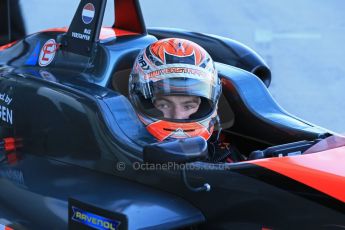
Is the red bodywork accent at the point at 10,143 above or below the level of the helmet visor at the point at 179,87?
below

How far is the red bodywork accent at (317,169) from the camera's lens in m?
1.85

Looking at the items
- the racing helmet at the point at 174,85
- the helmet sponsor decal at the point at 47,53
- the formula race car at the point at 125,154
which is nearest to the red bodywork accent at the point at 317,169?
the formula race car at the point at 125,154

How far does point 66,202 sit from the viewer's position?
7.56 ft

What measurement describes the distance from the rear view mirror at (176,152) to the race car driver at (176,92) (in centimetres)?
46

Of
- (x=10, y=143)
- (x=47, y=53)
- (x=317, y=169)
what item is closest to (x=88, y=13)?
(x=47, y=53)

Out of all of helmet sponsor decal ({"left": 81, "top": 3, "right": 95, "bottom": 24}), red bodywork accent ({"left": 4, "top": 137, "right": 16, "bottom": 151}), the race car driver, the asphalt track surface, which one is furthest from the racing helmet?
the asphalt track surface

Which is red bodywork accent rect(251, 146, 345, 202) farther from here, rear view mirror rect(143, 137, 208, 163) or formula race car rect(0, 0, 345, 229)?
rear view mirror rect(143, 137, 208, 163)

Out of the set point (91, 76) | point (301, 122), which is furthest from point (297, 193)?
point (91, 76)

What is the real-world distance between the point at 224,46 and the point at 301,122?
864 millimetres

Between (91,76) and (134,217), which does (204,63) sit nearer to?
(91,76)

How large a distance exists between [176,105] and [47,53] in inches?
33.6

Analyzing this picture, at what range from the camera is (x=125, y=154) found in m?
2.25

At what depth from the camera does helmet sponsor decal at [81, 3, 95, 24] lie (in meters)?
2.88

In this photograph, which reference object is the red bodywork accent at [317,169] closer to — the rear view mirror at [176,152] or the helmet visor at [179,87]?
the rear view mirror at [176,152]
